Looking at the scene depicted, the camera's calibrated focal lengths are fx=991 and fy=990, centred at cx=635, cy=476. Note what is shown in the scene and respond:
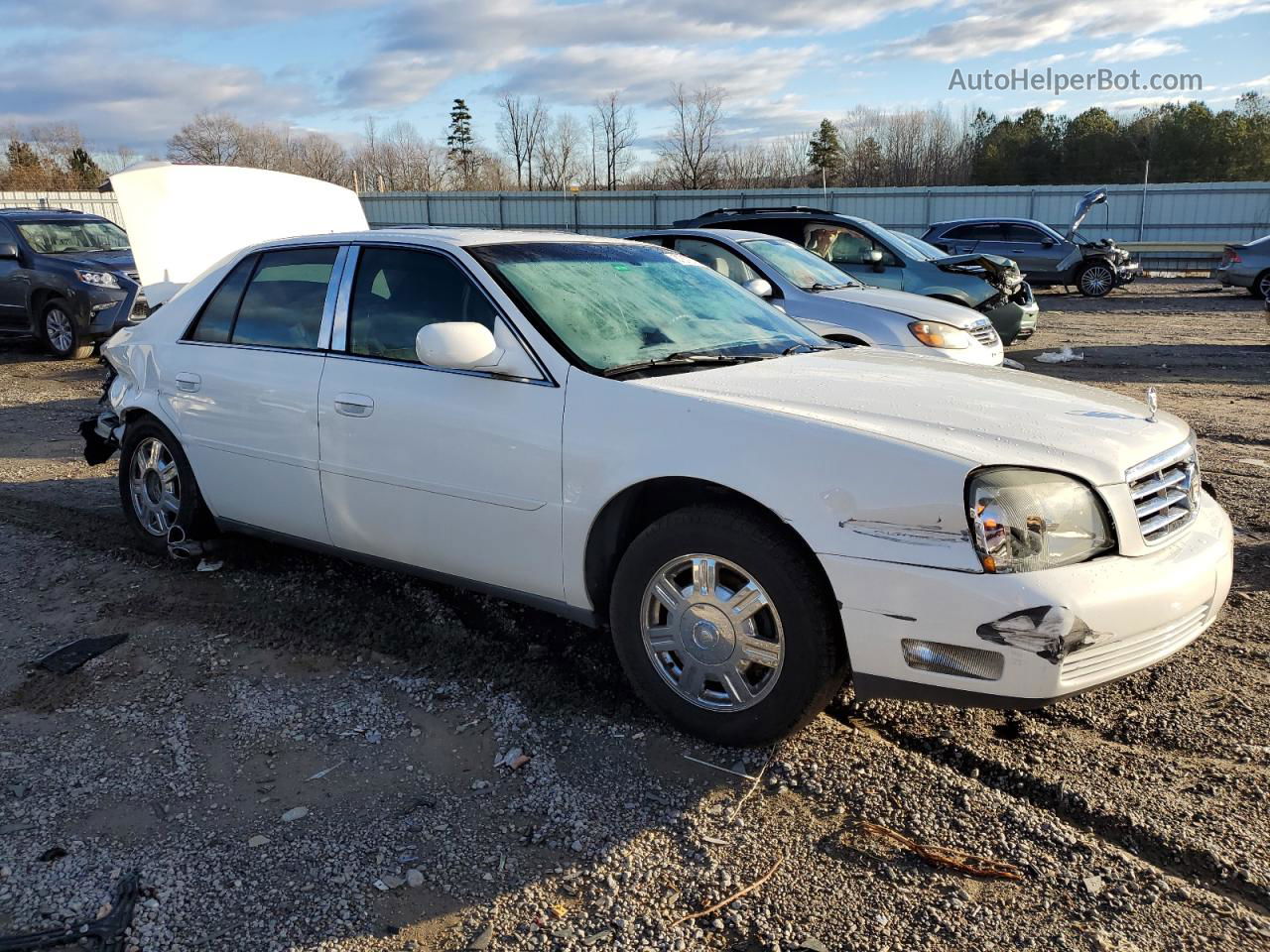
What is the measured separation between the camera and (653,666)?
3.34 metres

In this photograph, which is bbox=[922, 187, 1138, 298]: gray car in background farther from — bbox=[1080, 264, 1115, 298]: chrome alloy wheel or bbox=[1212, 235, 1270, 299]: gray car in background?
bbox=[1212, 235, 1270, 299]: gray car in background

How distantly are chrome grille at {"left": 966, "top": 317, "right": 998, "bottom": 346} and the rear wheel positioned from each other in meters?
14.2

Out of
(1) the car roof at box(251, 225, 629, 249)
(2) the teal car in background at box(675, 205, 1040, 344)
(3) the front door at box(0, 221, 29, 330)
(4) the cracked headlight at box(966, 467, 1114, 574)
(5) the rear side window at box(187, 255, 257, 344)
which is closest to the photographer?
(4) the cracked headlight at box(966, 467, 1114, 574)

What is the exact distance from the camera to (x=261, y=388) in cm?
442

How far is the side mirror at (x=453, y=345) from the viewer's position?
3.49m

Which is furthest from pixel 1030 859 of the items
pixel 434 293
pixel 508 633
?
pixel 434 293

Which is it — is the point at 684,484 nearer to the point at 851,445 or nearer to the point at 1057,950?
the point at 851,445

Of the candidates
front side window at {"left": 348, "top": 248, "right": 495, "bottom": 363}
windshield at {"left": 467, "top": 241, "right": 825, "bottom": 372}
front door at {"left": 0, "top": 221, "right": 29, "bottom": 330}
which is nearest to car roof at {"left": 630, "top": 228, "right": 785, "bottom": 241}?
windshield at {"left": 467, "top": 241, "right": 825, "bottom": 372}

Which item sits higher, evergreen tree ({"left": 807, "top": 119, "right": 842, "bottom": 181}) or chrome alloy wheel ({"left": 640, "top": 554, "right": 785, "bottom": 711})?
evergreen tree ({"left": 807, "top": 119, "right": 842, "bottom": 181})

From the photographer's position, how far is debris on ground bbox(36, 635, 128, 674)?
13.1ft

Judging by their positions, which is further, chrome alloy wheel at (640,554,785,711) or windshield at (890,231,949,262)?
windshield at (890,231,949,262)

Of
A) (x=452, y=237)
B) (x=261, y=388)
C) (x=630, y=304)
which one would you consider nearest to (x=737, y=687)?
(x=630, y=304)

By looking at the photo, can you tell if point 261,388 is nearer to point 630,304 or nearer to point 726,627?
point 630,304

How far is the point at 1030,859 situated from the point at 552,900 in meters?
1.29
